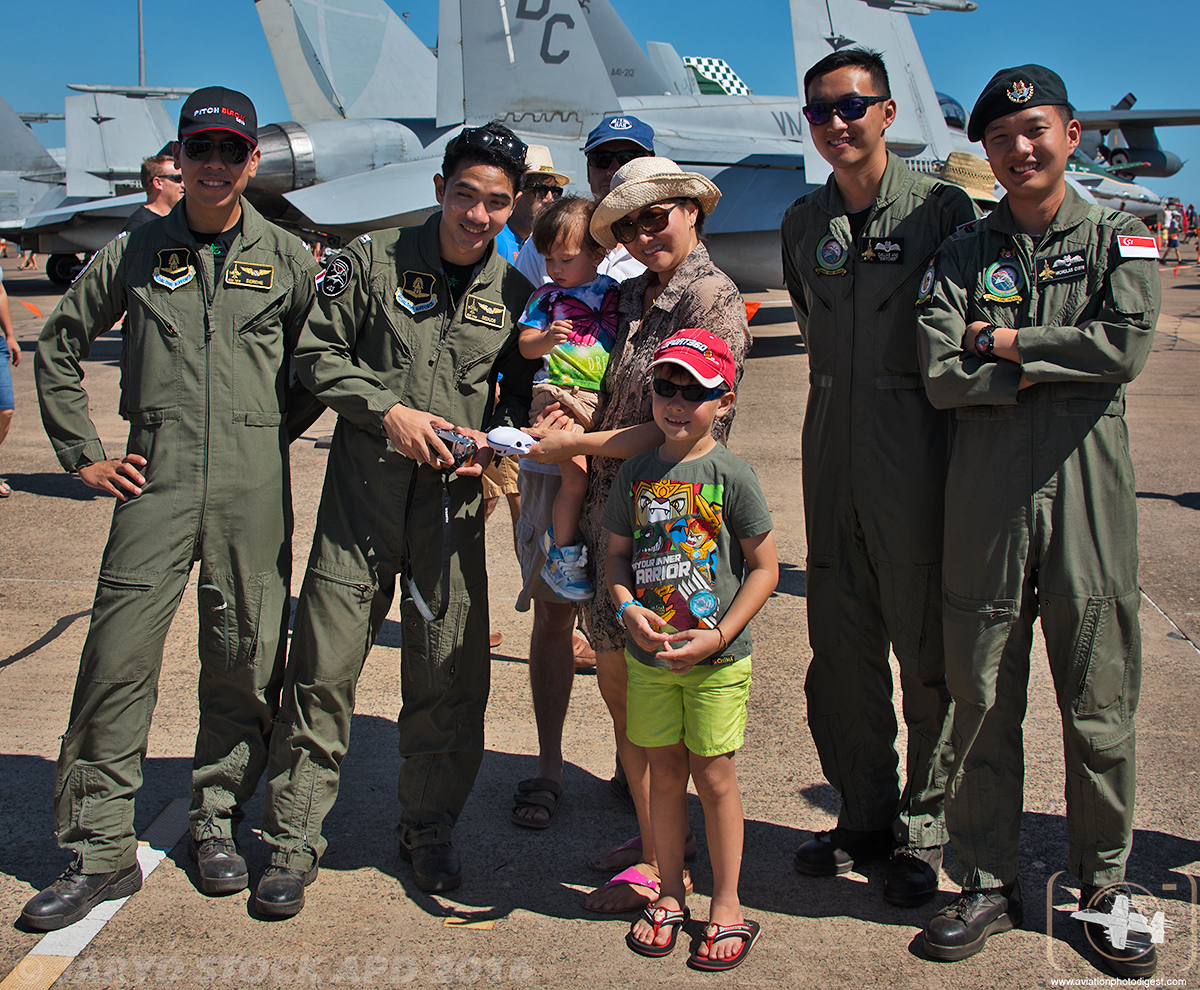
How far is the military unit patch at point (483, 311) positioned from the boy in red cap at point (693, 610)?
71cm

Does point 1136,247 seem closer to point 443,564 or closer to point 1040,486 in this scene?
point 1040,486

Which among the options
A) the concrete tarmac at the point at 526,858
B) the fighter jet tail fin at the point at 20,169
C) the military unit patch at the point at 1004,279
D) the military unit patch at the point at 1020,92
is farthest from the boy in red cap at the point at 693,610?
the fighter jet tail fin at the point at 20,169

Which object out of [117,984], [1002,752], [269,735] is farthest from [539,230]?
[117,984]

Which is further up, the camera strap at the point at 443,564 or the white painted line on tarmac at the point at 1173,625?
the camera strap at the point at 443,564

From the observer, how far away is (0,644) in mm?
4566

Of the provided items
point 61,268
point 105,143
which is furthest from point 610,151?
point 105,143

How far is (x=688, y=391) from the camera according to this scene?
2.46m

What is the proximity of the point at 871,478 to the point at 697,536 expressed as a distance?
0.66 metres

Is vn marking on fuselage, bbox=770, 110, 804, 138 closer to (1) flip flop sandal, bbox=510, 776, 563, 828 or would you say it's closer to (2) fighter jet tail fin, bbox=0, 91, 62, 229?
(1) flip flop sandal, bbox=510, 776, 563, 828

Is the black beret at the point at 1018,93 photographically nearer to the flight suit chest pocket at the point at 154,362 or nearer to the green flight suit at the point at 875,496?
the green flight suit at the point at 875,496

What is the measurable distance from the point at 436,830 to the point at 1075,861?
1905 mm

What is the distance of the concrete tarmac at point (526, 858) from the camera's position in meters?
2.51

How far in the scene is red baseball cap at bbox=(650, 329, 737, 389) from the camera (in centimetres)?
242

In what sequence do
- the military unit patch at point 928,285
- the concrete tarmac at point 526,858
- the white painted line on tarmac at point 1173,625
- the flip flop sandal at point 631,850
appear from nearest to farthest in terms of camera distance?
the concrete tarmac at point 526,858 → the military unit patch at point 928,285 → the flip flop sandal at point 631,850 → the white painted line on tarmac at point 1173,625
